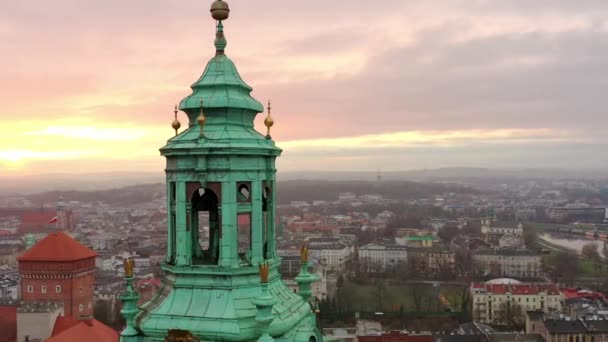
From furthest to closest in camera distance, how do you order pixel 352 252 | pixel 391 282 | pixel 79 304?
pixel 352 252, pixel 391 282, pixel 79 304

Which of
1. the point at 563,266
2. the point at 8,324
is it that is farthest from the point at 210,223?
the point at 563,266

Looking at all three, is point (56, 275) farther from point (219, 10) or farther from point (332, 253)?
point (332, 253)

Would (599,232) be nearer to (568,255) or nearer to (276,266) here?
(568,255)

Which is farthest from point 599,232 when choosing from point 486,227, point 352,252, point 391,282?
point 391,282

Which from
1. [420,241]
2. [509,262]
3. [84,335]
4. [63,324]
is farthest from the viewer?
[420,241]

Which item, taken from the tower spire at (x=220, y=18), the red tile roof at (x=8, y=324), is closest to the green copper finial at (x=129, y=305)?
the tower spire at (x=220, y=18)

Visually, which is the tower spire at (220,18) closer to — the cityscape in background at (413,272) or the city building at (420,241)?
the cityscape in background at (413,272)
